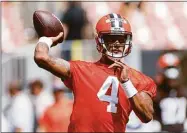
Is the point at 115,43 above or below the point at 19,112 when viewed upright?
above

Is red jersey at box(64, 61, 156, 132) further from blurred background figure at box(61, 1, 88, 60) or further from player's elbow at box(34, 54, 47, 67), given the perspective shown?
blurred background figure at box(61, 1, 88, 60)

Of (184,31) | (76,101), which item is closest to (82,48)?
(184,31)

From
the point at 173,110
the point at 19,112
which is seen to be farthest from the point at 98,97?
the point at 19,112

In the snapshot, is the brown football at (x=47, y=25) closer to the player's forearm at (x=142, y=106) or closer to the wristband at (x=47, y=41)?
the wristband at (x=47, y=41)

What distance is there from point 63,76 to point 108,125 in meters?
0.47

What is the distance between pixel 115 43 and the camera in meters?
5.29

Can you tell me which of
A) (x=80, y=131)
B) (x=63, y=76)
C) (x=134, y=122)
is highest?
(x=63, y=76)

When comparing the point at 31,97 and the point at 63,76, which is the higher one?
the point at 63,76

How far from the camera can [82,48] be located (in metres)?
10.8

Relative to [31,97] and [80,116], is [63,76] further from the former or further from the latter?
[31,97]

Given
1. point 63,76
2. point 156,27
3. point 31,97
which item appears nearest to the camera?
point 63,76

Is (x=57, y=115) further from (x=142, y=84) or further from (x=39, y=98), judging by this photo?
(x=142, y=84)

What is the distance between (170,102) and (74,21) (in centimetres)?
267

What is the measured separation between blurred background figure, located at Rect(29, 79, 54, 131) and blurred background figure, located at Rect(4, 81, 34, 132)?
0.07 m
